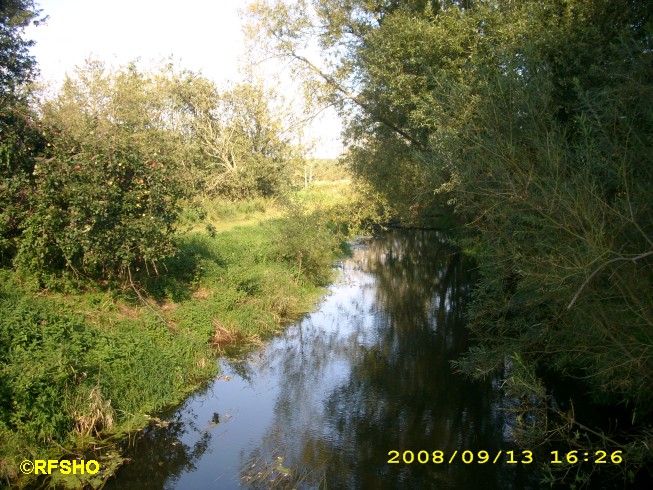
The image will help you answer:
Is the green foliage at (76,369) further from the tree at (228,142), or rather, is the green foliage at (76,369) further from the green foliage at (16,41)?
the tree at (228,142)

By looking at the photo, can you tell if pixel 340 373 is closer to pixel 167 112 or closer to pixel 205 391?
pixel 205 391

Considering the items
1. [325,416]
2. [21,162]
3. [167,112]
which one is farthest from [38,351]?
[167,112]

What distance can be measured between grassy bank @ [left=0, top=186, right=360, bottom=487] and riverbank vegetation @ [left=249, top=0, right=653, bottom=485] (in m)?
5.28

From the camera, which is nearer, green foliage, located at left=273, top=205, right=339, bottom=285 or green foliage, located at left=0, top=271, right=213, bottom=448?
green foliage, located at left=0, top=271, right=213, bottom=448

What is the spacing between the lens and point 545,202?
562 cm

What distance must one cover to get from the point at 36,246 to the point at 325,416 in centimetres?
584

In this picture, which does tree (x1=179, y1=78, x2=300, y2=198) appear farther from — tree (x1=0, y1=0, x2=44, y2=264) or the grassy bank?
tree (x1=0, y1=0, x2=44, y2=264)

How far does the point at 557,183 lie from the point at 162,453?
6.37m

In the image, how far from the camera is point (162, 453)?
7680 mm

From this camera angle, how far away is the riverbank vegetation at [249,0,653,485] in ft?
18.6

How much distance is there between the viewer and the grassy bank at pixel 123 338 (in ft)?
23.1

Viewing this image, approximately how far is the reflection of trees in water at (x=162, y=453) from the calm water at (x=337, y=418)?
0.02 m

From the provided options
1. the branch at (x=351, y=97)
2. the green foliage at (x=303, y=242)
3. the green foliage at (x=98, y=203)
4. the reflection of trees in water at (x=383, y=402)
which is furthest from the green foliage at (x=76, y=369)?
the branch at (x=351, y=97)
